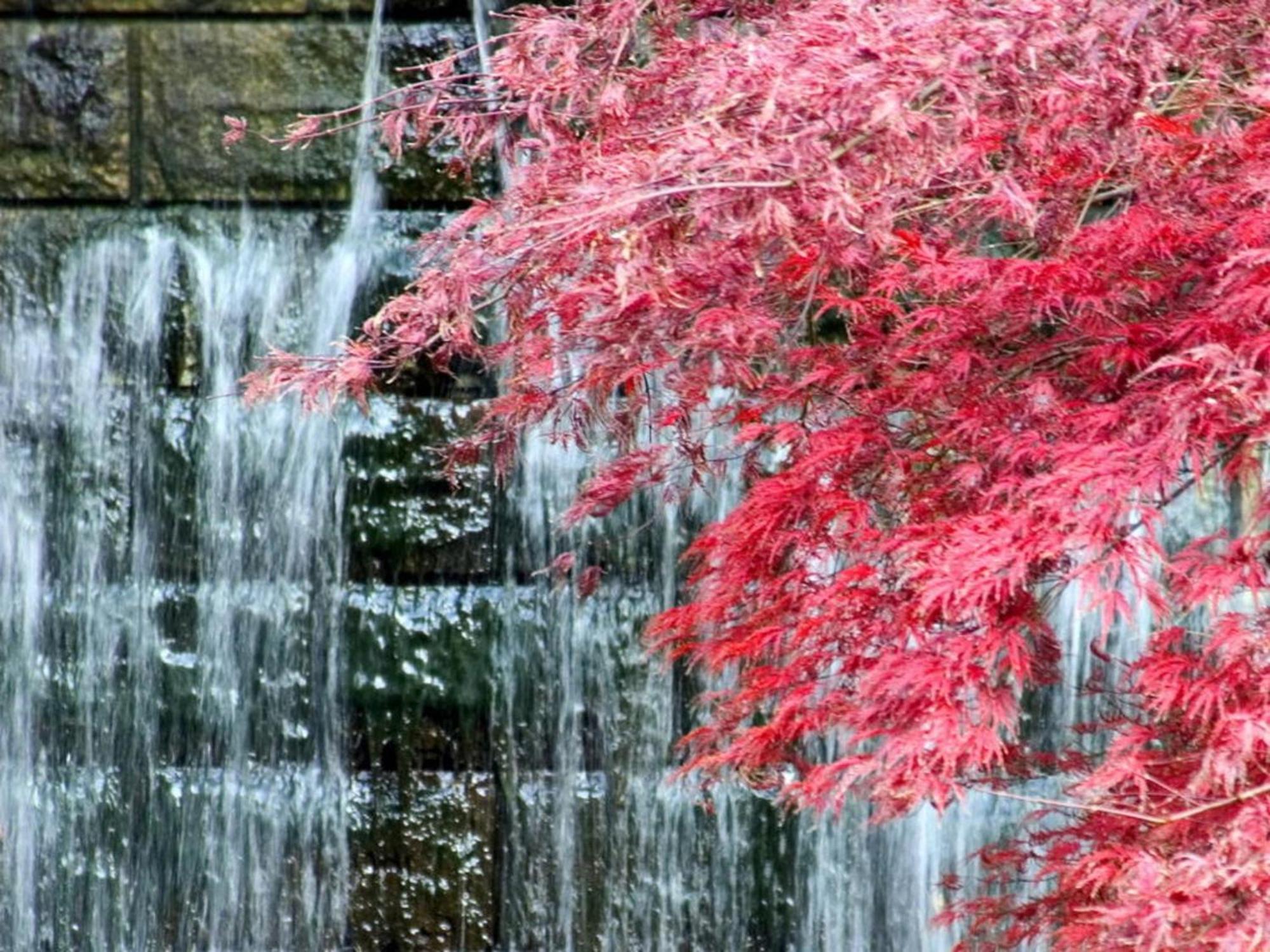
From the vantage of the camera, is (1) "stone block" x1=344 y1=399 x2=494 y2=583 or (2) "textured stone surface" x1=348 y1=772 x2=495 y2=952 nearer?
(2) "textured stone surface" x1=348 y1=772 x2=495 y2=952

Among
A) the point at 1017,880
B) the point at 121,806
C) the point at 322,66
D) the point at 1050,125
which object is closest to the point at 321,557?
the point at 121,806

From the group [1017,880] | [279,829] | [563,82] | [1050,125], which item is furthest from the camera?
[279,829]

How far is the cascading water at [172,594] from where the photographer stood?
428cm

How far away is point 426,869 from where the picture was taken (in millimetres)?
4223

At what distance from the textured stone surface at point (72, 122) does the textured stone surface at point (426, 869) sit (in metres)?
1.95

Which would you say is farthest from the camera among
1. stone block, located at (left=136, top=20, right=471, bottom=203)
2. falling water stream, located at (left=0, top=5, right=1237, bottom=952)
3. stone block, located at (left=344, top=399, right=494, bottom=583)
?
stone block, located at (left=136, top=20, right=471, bottom=203)

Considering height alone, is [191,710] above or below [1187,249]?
below

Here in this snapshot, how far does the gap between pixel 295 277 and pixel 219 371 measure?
346 millimetres

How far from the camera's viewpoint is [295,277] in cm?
450

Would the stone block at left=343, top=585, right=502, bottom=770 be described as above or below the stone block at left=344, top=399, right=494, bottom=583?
below

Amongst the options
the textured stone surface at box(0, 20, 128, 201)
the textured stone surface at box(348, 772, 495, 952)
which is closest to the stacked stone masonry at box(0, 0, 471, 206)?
the textured stone surface at box(0, 20, 128, 201)

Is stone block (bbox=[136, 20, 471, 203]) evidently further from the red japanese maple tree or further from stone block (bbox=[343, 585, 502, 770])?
the red japanese maple tree

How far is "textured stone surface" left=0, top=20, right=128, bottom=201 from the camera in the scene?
4527 millimetres

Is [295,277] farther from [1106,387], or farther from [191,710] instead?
[1106,387]
